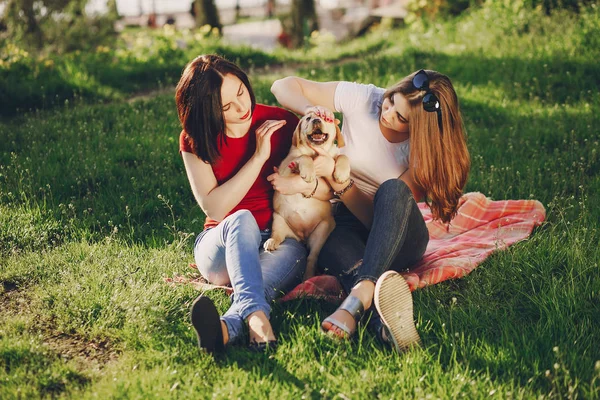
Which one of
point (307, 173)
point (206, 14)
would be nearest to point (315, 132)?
point (307, 173)

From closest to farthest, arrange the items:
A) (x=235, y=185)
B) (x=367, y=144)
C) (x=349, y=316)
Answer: (x=349, y=316)
(x=235, y=185)
(x=367, y=144)

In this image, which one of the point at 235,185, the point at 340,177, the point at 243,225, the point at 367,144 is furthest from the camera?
the point at 367,144

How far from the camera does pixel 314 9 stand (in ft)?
57.1

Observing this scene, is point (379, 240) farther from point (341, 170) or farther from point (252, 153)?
point (252, 153)

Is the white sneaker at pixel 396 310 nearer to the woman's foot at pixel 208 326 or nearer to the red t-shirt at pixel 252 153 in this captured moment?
the woman's foot at pixel 208 326

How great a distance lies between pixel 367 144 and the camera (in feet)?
Answer: 13.2

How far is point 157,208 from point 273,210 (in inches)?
57.8

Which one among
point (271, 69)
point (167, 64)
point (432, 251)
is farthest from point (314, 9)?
point (432, 251)

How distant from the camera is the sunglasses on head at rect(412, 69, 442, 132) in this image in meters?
3.70

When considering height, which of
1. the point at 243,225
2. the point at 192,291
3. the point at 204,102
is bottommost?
the point at 192,291

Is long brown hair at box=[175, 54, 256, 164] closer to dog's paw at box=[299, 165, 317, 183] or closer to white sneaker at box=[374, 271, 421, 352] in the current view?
dog's paw at box=[299, 165, 317, 183]

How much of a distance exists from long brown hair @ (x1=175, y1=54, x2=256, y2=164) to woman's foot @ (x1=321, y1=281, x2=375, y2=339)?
116 cm

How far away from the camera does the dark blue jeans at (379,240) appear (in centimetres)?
344

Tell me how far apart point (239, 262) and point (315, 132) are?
→ 89cm
